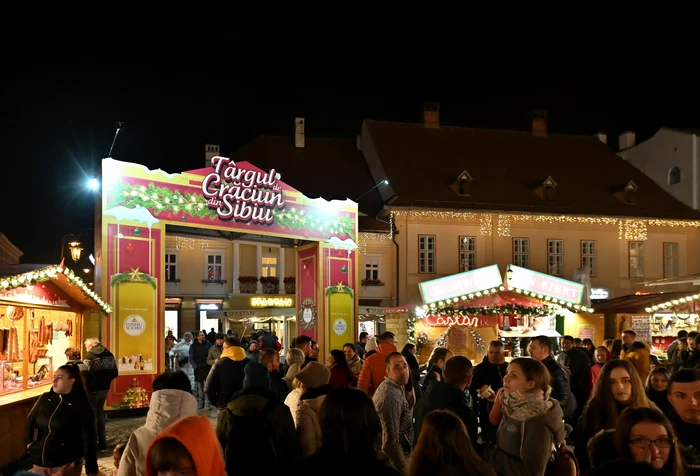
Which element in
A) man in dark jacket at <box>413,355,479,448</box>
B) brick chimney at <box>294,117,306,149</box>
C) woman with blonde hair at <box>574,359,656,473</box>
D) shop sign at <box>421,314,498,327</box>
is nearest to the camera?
woman with blonde hair at <box>574,359,656,473</box>

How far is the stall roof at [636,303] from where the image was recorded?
21.2 metres

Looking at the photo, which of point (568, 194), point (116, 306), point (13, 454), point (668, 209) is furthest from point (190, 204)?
point (668, 209)

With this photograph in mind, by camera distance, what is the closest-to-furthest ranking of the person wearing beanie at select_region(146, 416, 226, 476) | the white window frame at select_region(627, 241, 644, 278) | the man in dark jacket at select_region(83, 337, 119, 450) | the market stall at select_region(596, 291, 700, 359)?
the person wearing beanie at select_region(146, 416, 226, 476)
the man in dark jacket at select_region(83, 337, 119, 450)
the market stall at select_region(596, 291, 700, 359)
the white window frame at select_region(627, 241, 644, 278)

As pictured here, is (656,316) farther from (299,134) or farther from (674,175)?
(299,134)

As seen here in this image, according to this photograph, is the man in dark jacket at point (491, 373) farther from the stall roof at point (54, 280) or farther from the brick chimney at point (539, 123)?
the brick chimney at point (539, 123)

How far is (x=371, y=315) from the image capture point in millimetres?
29562

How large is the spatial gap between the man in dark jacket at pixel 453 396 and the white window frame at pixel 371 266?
25428 mm

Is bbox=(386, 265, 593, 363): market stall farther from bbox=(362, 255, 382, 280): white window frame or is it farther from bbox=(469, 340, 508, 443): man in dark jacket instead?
bbox=(469, 340, 508, 443): man in dark jacket

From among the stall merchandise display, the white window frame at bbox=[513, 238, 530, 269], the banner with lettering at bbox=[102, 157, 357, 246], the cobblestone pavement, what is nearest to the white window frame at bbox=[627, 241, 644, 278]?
the white window frame at bbox=[513, 238, 530, 269]

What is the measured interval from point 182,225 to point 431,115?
22.6 meters

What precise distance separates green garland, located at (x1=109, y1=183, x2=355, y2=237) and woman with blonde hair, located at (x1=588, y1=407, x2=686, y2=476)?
1306cm

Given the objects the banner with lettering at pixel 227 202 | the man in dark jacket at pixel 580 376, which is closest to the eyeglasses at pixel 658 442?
the man in dark jacket at pixel 580 376

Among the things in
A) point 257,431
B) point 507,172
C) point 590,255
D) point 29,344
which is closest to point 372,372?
point 257,431

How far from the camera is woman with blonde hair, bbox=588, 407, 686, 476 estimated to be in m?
3.85
